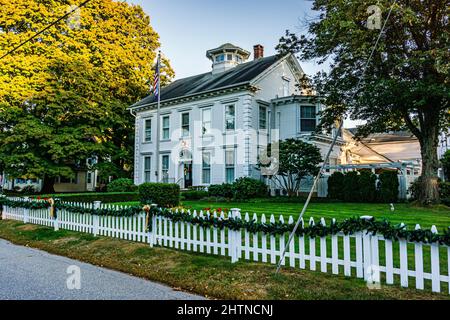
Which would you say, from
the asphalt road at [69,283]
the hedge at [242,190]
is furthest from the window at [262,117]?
the asphalt road at [69,283]

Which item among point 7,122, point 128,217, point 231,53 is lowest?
point 128,217

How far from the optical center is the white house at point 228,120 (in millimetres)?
20812

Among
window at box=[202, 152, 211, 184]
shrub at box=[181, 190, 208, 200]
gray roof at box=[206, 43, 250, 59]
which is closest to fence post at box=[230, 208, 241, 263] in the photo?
shrub at box=[181, 190, 208, 200]

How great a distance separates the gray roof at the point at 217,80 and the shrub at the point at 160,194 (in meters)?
9.45

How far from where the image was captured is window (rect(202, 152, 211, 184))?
22312 mm

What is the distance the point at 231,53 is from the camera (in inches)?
1022

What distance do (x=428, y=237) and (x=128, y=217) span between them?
614 cm

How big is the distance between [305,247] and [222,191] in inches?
490

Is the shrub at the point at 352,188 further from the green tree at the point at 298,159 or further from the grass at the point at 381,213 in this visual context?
the grass at the point at 381,213

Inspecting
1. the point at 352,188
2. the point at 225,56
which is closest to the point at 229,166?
the point at 352,188

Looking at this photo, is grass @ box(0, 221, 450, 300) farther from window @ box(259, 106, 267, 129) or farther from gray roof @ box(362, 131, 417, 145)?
gray roof @ box(362, 131, 417, 145)

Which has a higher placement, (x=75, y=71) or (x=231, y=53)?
(x=231, y=53)
